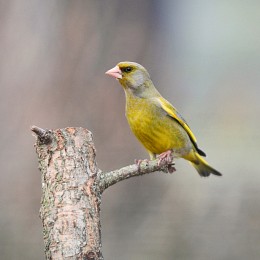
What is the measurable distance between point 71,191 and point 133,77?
4.42ft

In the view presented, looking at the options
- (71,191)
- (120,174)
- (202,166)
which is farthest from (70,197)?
(202,166)

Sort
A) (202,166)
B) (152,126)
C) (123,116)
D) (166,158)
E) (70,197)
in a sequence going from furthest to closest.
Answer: (123,116) < (202,166) < (152,126) < (166,158) < (70,197)

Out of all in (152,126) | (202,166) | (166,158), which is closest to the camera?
(166,158)

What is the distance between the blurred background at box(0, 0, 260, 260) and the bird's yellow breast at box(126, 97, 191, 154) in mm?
2152

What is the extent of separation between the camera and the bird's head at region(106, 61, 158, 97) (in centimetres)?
419

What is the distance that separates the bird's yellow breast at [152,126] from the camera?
414cm

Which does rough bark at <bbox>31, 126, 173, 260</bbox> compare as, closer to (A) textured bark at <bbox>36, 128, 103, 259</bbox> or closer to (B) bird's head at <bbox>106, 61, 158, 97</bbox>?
(A) textured bark at <bbox>36, 128, 103, 259</bbox>

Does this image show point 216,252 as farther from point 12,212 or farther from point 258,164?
point 12,212

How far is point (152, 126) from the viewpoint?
415cm

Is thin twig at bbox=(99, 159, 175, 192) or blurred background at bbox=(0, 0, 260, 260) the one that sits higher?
blurred background at bbox=(0, 0, 260, 260)

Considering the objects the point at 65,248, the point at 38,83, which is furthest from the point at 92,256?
the point at 38,83

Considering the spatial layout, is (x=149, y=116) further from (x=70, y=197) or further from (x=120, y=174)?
(x=70, y=197)

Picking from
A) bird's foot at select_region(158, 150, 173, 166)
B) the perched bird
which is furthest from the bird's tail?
bird's foot at select_region(158, 150, 173, 166)

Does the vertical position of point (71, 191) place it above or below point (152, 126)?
below
